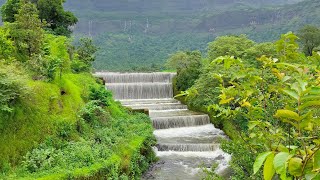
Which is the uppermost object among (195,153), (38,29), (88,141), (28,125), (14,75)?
(38,29)

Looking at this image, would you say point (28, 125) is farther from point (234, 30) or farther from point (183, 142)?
point (234, 30)

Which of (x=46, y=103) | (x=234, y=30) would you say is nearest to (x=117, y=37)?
(x=234, y=30)

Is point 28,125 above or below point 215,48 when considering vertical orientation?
below

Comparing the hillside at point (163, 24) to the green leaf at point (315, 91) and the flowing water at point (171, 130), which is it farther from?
the green leaf at point (315, 91)

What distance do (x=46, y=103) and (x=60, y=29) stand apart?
10.9 metres

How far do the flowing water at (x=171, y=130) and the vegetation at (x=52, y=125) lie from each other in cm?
77

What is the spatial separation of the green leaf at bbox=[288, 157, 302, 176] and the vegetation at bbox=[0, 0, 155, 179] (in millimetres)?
6282

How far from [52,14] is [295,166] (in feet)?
63.4

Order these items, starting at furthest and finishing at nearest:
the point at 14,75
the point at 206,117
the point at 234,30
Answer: the point at 234,30
the point at 206,117
the point at 14,75

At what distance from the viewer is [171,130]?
50.2 ft

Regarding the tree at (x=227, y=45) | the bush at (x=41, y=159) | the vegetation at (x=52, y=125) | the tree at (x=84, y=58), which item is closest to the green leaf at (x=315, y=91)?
the vegetation at (x=52, y=125)

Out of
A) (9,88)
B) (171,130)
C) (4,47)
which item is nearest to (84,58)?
(171,130)

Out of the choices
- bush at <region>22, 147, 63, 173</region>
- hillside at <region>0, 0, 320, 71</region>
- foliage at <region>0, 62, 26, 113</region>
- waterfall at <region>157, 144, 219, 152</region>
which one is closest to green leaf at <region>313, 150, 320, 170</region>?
bush at <region>22, 147, 63, 173</region>

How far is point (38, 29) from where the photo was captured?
37.2ft
